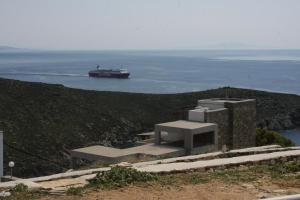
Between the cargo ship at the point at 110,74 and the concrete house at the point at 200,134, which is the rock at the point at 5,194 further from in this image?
the cargo ship at the point at 110,74

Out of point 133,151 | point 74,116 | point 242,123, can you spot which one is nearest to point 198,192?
point 133,151

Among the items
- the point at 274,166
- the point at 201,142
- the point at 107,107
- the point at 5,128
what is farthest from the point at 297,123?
the point at 274,166

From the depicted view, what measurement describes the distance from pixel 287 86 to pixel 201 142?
85.8 m

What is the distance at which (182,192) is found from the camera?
5555 mm

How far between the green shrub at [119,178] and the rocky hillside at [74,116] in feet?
82.1

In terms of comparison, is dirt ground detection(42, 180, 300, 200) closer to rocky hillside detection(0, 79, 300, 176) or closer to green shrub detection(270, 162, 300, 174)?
green shrub detection(270, 162, 300, 174)

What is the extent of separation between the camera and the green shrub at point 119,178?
233 inches

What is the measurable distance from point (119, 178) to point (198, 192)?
103 cm

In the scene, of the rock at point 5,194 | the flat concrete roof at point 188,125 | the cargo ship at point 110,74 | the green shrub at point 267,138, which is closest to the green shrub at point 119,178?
the rock at point 5,194

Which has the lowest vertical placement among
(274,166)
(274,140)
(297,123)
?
(297,123)

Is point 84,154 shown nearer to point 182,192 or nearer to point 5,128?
point 182,192

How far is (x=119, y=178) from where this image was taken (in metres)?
6.07

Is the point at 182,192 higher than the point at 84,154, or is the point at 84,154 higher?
the point at 182,192

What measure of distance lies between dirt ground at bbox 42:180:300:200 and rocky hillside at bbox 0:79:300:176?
25.6 m
